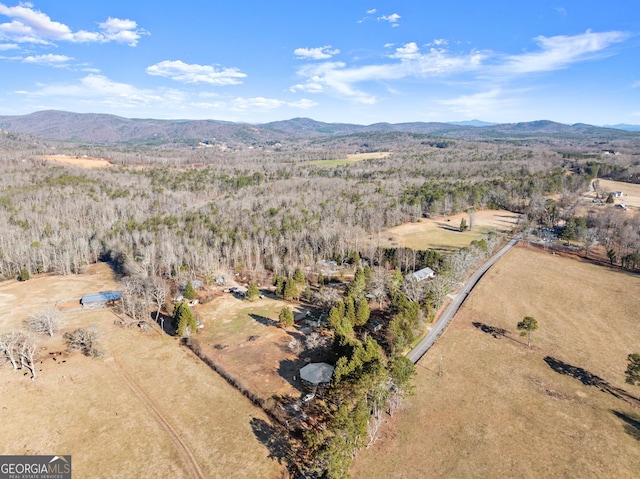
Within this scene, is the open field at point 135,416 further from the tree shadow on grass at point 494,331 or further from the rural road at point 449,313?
the tree shadow on grass at point 494,331

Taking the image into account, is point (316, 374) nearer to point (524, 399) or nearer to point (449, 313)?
point (524, 399)

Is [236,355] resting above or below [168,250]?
below

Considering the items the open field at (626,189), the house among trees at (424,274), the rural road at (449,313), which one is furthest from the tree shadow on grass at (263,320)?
the open field at (626,189)

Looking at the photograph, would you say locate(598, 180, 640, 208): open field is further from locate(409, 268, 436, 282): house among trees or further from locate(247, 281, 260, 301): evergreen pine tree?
locate(247, 281, 260, 301): evergreen pine tree

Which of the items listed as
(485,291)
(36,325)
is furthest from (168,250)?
(485,291)

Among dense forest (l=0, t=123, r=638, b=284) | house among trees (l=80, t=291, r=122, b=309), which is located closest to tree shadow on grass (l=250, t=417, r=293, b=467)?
house among trees (l=80, t=291, r=122, b=309)

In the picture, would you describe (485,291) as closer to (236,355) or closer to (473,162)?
(236,355)
